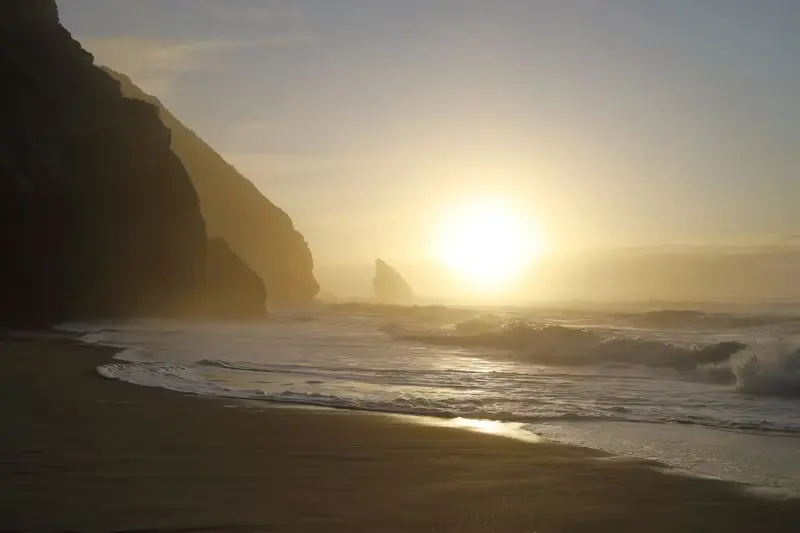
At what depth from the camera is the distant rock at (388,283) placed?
525ft

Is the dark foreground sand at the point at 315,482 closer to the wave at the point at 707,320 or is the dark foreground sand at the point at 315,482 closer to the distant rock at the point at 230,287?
the wave at the point at 707,320

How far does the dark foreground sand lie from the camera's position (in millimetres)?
5586

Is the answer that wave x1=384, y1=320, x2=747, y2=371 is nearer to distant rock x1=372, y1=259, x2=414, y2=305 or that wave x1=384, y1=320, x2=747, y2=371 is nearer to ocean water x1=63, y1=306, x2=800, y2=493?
ocean water x1=63, y1=306, x2=800, y2=493

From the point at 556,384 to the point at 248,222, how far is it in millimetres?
106354

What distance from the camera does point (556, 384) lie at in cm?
1579

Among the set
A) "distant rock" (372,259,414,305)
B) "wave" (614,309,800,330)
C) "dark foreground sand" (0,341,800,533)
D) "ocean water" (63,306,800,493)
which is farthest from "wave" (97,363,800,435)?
"distant rock" (372,259,414,305)

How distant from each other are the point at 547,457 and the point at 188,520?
4.40m

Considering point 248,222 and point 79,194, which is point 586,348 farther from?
point 248,222

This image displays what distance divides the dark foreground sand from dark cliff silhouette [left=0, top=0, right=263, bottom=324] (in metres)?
36.5

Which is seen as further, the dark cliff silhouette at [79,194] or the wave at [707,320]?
the dark cliff silhouette at [79,194]

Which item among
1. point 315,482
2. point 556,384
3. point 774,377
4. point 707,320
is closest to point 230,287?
point 707,320

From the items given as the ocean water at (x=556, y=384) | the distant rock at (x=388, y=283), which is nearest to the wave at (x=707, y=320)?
the ocean water at (x=556, y=384)

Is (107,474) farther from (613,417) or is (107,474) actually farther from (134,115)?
(134,115)

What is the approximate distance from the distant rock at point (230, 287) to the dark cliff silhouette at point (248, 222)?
145 feet
